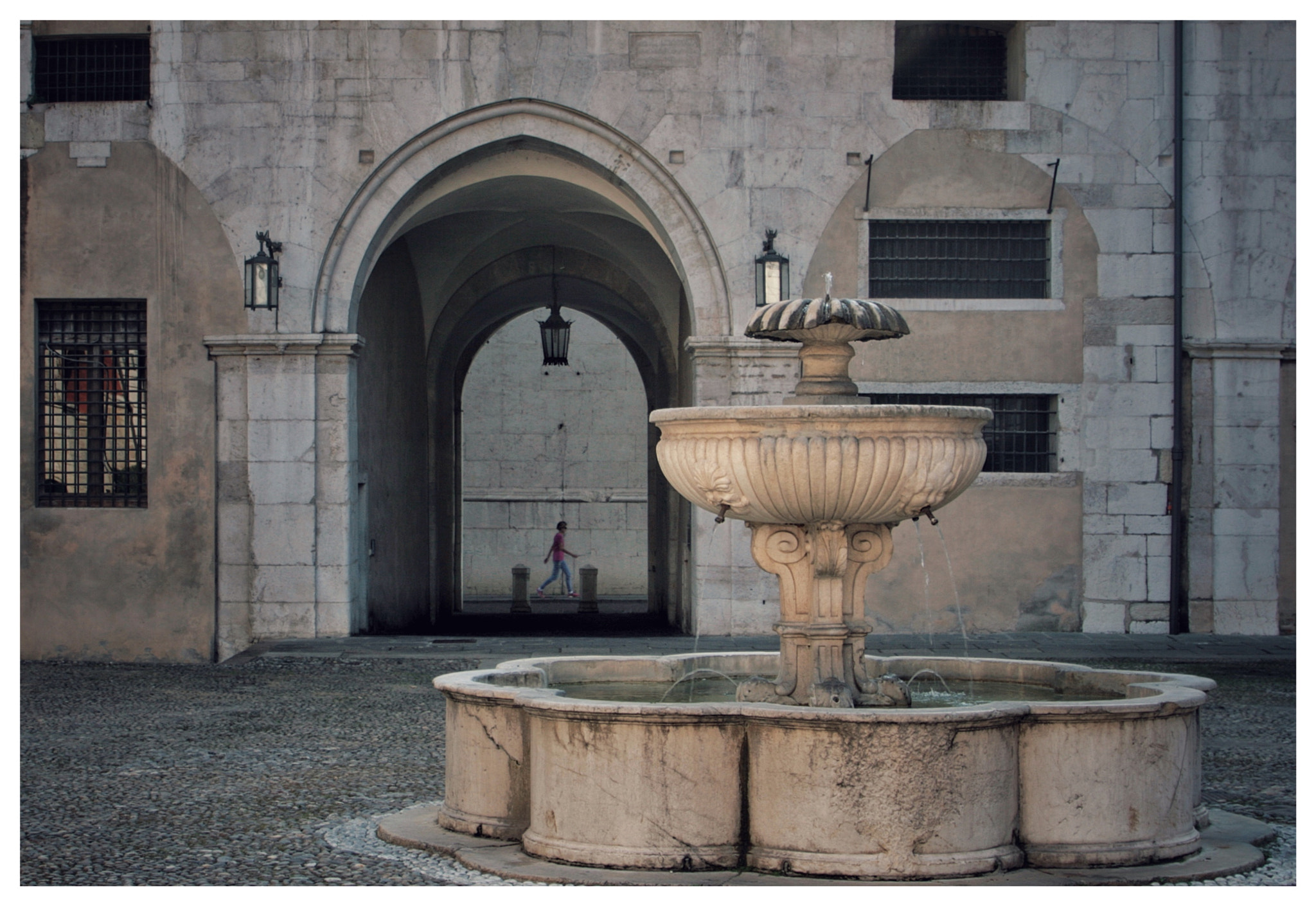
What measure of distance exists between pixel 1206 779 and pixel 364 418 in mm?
9055

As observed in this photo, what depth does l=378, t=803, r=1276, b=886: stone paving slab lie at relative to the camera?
471 centimetres

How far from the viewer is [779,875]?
4.79 meters

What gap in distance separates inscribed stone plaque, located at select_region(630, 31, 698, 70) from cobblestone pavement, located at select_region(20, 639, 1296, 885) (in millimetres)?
5293

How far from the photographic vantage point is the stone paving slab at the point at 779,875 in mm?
4711

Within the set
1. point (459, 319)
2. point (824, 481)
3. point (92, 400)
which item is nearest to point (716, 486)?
point (824, 481)

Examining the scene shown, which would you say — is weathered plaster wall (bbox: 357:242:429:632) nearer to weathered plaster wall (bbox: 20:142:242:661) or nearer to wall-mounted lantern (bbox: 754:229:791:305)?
weathered plaster wall (bbox: 20:142:242:661)

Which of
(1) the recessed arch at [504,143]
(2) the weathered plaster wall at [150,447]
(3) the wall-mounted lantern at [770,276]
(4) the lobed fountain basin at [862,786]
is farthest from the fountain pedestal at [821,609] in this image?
(2) the weathered plaster wall at [150,447]

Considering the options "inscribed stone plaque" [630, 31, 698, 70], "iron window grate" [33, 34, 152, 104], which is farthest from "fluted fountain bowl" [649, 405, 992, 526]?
"iron window grate" [33, 34, 152, 104]

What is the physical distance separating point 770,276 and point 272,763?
6649mm

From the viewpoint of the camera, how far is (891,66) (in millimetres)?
12711

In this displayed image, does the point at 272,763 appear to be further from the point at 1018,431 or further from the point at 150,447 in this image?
the point at 1018,431

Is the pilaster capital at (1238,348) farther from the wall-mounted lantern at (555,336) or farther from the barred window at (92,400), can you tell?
the barred window at (92,400)

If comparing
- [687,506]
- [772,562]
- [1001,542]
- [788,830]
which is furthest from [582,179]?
[788,830]

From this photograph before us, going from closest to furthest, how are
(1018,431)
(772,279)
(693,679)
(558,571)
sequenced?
(693,679) → (772,279) → (1018,431) → (558,571)
